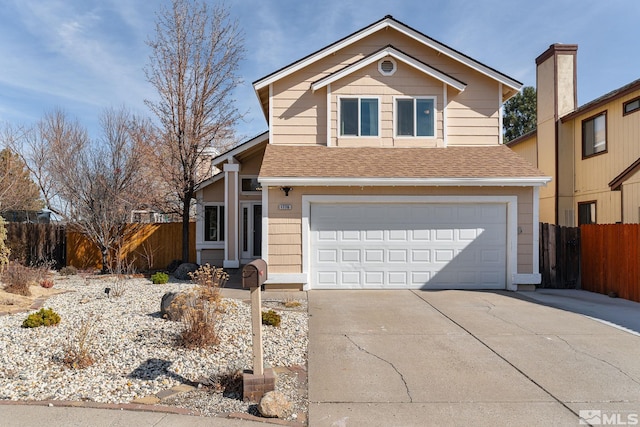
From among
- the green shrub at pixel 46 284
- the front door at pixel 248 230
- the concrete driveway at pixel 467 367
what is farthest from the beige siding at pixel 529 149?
the green shrub at pixel 46 284

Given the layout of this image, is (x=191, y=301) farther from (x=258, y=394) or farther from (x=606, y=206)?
(x=606, y=206)

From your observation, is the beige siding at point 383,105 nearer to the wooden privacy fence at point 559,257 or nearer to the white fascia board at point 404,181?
the white fascia board at point 404,181

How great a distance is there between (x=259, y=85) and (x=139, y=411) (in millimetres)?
9576

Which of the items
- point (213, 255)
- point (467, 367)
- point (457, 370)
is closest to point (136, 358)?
point (457, 370)

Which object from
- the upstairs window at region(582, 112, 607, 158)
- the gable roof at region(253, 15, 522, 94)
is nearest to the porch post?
the gable roof at region(253, 15, 522, 94)

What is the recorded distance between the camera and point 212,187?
1462cm

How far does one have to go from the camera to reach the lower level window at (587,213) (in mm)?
14219

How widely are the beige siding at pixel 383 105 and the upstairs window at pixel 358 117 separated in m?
0.22

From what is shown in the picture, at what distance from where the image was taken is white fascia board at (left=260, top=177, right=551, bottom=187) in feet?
32.6

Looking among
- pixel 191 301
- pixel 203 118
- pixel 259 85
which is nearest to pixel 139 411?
pixel 191 301

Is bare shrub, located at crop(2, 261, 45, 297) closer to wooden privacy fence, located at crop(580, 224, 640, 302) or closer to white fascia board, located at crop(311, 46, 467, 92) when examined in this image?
white fascia board, located at crop(311, 46, 467, 92)

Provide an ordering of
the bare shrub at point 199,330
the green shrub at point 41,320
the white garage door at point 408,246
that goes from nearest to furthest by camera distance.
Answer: the bare shrub at point 199,330, the green shrub at point 41,320, the white garage door at point 408,246

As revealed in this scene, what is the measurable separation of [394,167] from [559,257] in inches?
210

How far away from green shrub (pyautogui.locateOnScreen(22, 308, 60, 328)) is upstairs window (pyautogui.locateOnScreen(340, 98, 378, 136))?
8.28m
